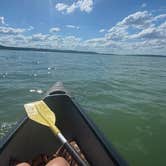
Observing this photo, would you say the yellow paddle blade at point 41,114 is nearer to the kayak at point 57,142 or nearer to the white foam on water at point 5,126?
the kayak at point 57,142

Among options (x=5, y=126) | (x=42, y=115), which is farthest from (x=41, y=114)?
(x=5, y=126)

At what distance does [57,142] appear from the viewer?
159 inches

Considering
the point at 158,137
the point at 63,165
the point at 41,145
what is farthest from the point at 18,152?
the point at 158,137

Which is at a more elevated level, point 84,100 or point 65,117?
point 65,117

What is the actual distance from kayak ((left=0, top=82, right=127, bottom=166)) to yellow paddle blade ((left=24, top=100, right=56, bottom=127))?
0.43 feet

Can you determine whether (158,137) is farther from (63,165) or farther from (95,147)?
(63,165)

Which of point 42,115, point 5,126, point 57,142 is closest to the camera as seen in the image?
point 42,115

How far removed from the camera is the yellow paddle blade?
3.55 m

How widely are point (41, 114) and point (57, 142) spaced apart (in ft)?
2.34

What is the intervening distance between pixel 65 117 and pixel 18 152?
120 centimetres

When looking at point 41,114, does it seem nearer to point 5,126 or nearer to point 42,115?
point 42,115

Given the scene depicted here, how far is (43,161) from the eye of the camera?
3.54m

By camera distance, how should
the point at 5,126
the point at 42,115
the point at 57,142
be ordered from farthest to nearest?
1. the point at 5,126
2. the point at 57,142
3. the point at 42,115

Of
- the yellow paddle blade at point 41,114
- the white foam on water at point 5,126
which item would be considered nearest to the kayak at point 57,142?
the yellow paddle blade at point 41,114
